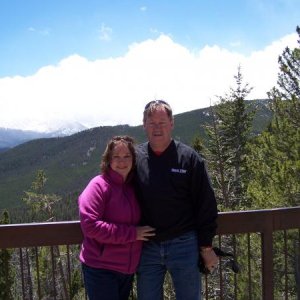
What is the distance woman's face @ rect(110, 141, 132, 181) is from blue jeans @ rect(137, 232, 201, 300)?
0.53 m

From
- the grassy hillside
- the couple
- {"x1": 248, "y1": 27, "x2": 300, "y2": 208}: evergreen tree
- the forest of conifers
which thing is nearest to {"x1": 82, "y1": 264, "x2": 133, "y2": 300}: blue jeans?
the couple

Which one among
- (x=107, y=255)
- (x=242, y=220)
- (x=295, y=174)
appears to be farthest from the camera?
(x=295, y=174)

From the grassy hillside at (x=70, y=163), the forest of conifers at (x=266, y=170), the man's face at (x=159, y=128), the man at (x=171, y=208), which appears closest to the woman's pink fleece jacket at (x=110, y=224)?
the man at (x=171, y=208)

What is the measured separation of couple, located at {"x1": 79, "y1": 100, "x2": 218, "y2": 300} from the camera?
299 centimetres

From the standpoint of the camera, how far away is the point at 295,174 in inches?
498

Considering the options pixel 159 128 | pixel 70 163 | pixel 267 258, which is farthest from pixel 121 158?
pixel 70 163

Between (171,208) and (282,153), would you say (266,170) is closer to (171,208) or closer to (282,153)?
(282,153)

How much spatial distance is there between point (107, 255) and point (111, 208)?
30cm

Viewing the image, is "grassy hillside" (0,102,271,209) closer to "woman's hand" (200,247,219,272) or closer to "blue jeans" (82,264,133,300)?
"woman's hand" (200,247,219,272)

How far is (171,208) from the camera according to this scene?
3.04m

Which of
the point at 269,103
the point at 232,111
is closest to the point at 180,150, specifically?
the point at 269,103

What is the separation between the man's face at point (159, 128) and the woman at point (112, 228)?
0.52 feet

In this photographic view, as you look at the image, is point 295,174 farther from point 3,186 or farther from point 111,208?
point 3,186

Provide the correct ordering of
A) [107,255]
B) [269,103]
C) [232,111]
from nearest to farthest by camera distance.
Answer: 1. [107,255]
2. [269,103]
3. [232,111]
